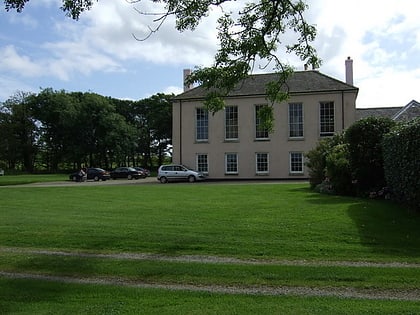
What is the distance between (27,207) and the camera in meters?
17.6

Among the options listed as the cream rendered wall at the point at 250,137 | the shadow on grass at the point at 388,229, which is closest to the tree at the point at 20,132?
the cream rendered wall at the point at 250,137

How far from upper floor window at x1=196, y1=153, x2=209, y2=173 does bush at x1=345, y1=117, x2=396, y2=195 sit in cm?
2884

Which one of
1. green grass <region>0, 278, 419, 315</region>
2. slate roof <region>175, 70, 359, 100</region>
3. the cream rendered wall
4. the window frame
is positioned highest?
slate roof <region>175, 70, 359, 100</region>

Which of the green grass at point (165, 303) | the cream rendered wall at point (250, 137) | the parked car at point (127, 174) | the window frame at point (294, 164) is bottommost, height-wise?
the green grass at point (165, 303)

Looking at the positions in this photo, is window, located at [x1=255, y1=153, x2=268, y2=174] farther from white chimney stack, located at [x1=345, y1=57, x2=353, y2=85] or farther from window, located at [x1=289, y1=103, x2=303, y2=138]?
white chimney stack, located at [x1=345, y1=57, x2=353, y2=85]

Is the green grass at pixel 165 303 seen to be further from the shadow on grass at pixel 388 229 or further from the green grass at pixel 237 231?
the shadow on grass at pixel 388 229

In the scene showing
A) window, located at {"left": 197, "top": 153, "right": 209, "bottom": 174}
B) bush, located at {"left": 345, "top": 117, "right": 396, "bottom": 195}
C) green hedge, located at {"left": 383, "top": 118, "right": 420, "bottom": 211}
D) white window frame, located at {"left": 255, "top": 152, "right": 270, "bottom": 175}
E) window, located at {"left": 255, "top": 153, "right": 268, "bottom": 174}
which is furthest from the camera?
window, located at {"left": 197, "top": 153, "right": 209, "bottom": 174}

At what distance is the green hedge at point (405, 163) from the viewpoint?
12484 mm

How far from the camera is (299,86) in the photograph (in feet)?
149

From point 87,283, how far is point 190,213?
7228 millimetres

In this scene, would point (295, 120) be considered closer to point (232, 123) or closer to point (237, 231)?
point (232, 123)

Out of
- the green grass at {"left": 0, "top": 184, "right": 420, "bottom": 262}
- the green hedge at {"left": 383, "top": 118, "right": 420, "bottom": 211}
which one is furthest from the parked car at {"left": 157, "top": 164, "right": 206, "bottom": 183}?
the green hedge at {"left": 383, "top": 118, "right": 420, "bottom": 211}

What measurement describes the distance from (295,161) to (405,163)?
104 feet

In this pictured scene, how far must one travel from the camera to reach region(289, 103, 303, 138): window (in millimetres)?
45188
